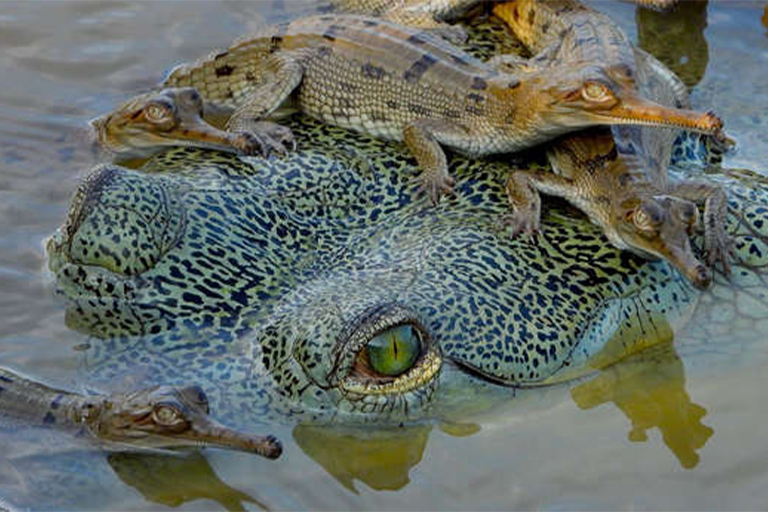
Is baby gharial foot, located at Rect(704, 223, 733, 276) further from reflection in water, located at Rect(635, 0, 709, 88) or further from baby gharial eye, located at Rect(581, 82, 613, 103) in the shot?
reflection in water, located at Rect(635, 0, 709, 88)

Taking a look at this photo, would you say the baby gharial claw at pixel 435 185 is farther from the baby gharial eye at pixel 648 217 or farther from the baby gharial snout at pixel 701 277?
the baby gharial snout at pixel 701 277

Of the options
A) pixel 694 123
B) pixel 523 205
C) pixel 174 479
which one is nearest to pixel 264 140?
pixel 523 205

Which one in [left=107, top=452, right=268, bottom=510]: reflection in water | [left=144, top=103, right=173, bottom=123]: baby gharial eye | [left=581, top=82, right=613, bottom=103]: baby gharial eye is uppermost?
[left=581, top=82, right=613, bottom=103]: baby gharial eye

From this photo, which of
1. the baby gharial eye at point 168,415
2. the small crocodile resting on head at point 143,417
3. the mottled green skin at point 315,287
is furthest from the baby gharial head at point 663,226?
the baby gharial eye at point 168,415

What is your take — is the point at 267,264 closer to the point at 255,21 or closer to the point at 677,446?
the point at 677,446

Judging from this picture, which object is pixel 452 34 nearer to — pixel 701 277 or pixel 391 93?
pixel 391 93

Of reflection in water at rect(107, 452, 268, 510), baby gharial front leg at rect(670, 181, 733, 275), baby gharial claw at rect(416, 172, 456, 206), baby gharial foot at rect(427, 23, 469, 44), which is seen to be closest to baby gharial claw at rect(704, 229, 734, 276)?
baby gharial front leg at rect(670, 181, 733, 275)
